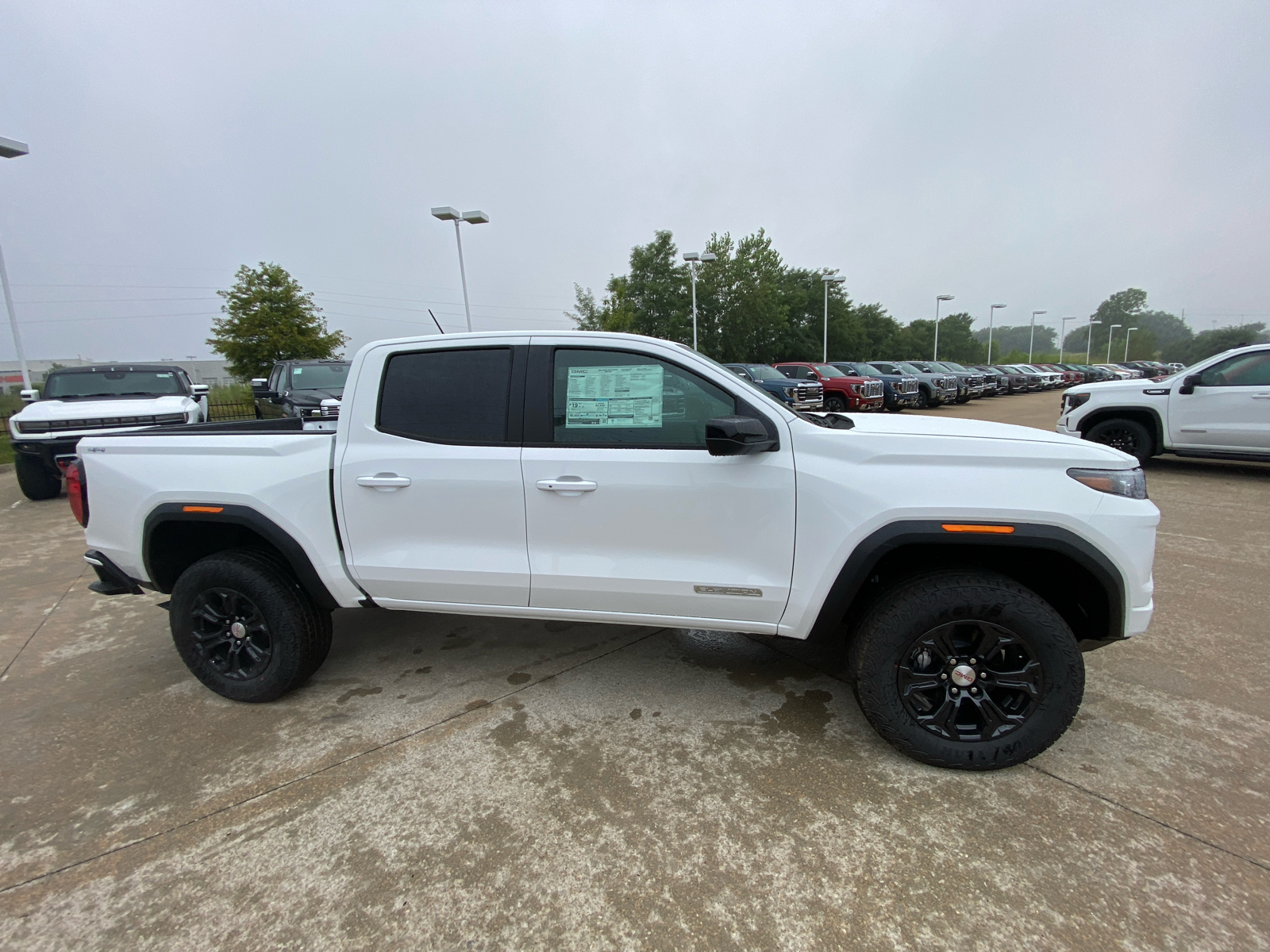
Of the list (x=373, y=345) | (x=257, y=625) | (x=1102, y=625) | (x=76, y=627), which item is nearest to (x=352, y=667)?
(x=257, y=625)

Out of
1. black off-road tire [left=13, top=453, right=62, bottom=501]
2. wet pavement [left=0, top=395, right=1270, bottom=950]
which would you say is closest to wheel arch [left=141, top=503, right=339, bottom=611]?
wet pavement [left=0, top=395, right=1270, bottom=950]

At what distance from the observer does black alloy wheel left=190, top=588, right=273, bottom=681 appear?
294cm

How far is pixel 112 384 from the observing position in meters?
8.66

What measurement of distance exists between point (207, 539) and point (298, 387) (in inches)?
312

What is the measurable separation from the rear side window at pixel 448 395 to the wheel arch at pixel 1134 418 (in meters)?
8.50


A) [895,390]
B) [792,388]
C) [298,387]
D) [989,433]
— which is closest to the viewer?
[989,433]

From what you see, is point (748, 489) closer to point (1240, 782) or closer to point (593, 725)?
point (593, 725)

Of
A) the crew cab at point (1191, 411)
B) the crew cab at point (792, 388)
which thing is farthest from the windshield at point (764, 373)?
the crew cab at point (1191, 411)

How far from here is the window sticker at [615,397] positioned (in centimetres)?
260

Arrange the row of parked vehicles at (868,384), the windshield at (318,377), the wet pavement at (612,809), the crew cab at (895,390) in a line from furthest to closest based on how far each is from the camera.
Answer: the crew cab at (895,390), the row of parked vehicles at (868,384), the windshield at (318,377), the wet pavement at (612,809)

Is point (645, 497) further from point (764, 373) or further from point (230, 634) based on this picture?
point (764, 373)

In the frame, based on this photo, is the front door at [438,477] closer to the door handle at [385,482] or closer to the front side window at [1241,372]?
the door handle at [385,482]

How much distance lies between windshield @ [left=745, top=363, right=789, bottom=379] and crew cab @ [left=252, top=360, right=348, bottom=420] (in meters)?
9.88

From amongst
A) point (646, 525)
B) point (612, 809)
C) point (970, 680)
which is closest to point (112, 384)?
point (646, 525)
